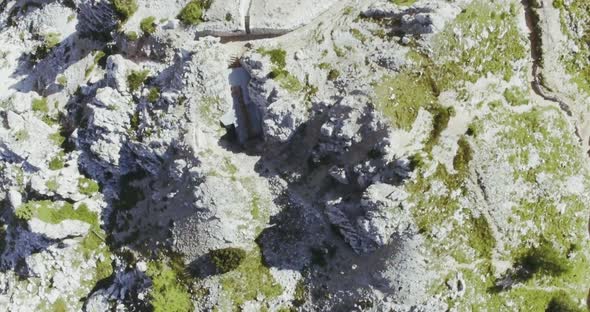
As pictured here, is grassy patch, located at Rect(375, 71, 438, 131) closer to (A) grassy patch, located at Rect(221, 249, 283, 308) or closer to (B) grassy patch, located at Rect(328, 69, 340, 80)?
(B) grassy patch, located at Rect(328, 69, 340, 80)

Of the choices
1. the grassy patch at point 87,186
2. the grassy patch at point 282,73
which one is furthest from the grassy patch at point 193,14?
the grassy patch at point 87,186

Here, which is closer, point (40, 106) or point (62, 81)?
point (40, 106)

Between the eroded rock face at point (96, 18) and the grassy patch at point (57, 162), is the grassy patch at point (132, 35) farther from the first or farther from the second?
the grassy patch at point (57, 162)

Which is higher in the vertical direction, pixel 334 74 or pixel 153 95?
pixel 334 74

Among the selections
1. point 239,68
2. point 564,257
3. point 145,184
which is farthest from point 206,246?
point 564,257

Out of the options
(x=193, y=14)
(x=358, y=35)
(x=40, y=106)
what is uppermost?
(x=193, y=14)

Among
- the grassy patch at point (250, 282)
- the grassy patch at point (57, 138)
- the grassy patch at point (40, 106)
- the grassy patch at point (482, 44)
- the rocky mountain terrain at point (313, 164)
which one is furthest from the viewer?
the grassy patch at point (40, 106)

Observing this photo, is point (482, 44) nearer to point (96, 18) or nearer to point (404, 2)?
point (404, 2)

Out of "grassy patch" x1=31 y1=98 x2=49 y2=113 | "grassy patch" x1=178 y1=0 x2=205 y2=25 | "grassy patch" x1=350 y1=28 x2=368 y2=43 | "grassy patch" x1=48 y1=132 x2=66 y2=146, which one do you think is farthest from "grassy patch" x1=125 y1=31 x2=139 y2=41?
"grassy patch" x1=350 y1=28 x2=368 y2=43

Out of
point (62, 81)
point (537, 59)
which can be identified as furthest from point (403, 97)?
point (62, 81)
